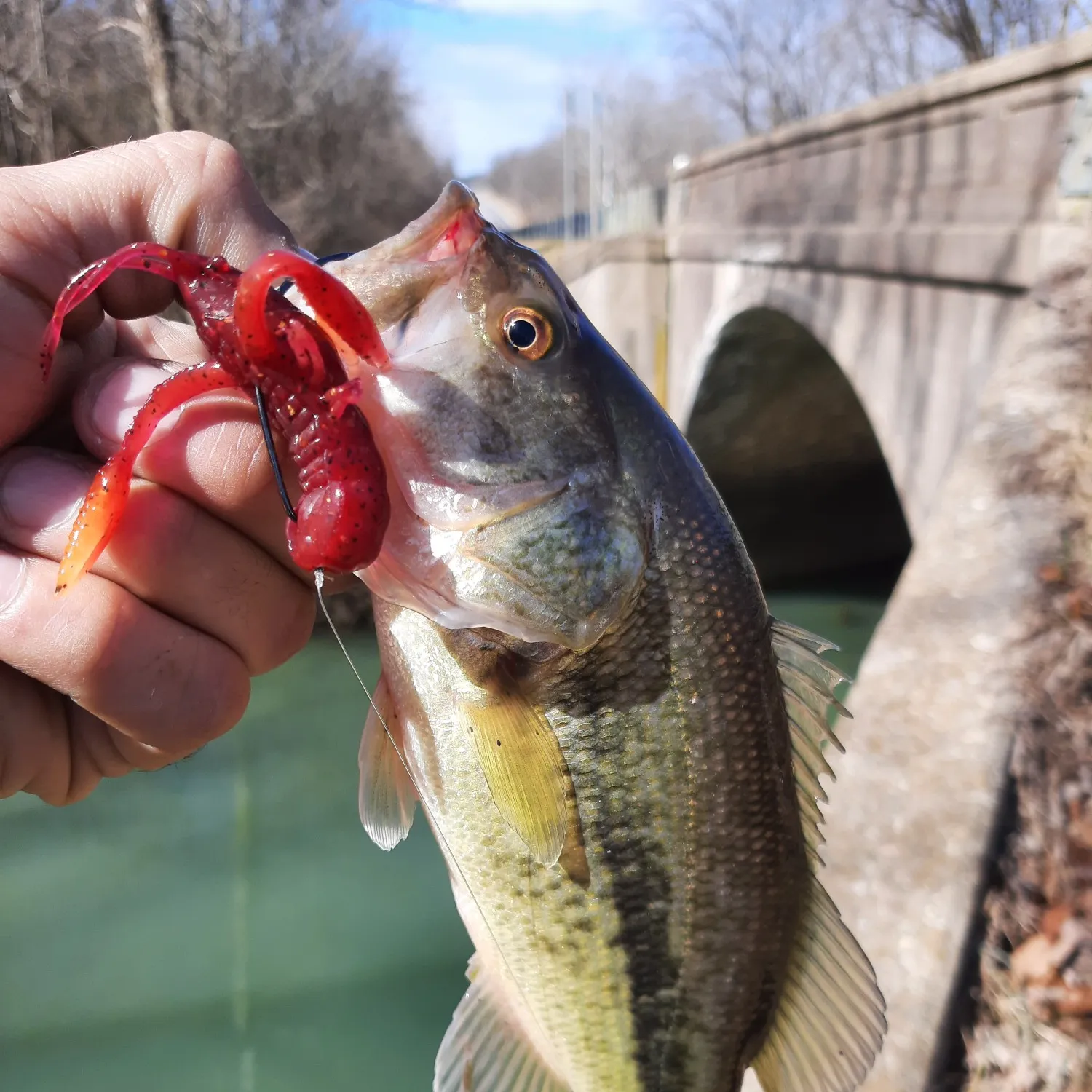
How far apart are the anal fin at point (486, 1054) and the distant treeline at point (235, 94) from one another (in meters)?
8.05

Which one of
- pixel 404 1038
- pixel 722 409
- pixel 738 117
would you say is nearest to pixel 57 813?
pixel 404 1038

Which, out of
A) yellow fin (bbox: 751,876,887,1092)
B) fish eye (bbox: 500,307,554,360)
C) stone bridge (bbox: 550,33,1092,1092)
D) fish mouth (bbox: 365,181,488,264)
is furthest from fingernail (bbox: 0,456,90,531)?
stone bridge (bbox: 550,33,1092,1092)

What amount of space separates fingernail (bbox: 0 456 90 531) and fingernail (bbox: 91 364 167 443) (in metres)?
0.10

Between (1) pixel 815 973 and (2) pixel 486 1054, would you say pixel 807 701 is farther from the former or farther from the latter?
(2) pixel 486 1054

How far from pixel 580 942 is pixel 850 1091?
23.2 inches

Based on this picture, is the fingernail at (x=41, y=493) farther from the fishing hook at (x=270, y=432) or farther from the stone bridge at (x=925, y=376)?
the stone bridge at (x=925, y=376)

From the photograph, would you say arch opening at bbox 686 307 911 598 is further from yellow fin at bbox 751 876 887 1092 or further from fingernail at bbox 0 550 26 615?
fingernail at bbox 0 550 26 615

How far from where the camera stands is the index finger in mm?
1343

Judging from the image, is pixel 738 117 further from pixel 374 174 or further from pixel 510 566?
pixel 510 566

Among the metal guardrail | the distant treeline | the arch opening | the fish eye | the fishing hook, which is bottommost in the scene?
the arch opening

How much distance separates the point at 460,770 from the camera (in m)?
1.42

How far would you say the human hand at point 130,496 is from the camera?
131 cm

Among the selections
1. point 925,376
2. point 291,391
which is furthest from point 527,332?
point 925,376

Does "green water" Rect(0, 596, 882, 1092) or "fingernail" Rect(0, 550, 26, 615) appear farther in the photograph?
"green water" Rect(0, 596, 882, 1092)
